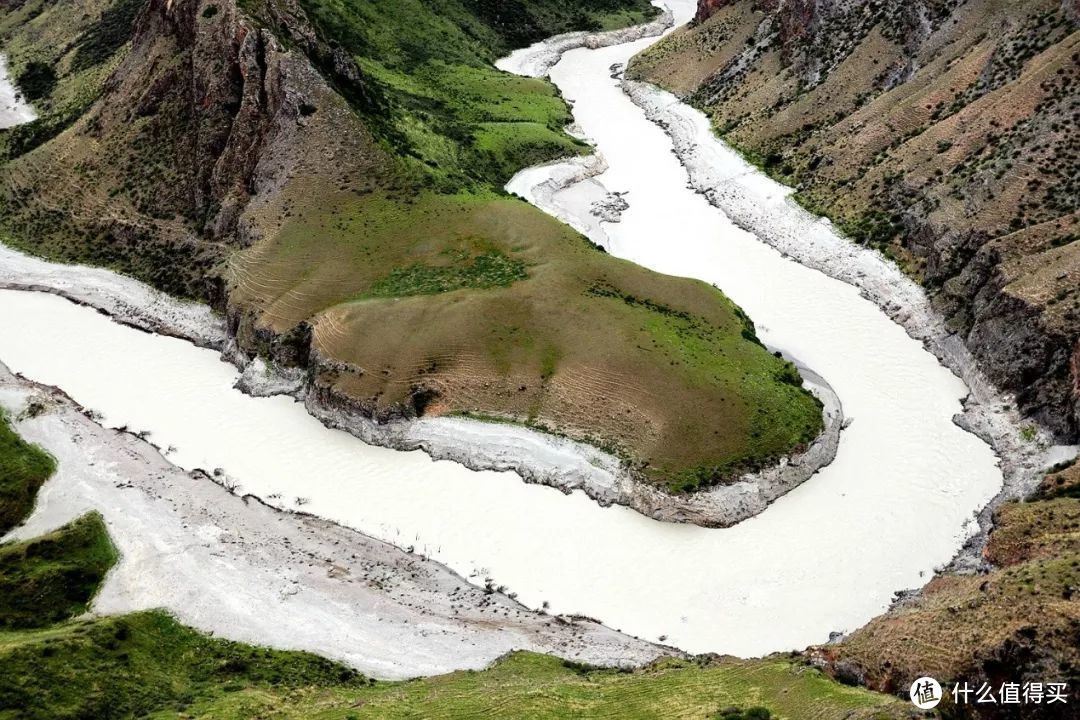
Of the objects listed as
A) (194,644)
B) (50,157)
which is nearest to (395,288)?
(194,644)

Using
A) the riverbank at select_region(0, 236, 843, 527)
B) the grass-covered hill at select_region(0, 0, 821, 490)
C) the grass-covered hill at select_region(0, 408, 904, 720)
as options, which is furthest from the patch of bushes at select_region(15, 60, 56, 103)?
the grass-covered hill at select_region(0, 408, 904, 720)

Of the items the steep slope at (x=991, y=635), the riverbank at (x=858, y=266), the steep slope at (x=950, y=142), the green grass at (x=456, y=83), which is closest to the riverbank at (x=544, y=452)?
the riverbank at (x=858, y=266)

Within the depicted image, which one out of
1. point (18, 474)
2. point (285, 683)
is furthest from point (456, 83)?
point (285, 683)

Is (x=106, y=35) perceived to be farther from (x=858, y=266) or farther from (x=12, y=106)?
(x=858, y=266)

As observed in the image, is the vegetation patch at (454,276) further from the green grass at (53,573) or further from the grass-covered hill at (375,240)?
the green grass at (53,573)

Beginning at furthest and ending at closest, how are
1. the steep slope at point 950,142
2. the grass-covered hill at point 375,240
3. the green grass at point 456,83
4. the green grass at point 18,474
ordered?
the green grass at point 456,83
the steep slope at point 950,142
the grass-covered hill at point 375,240
the green grass at point 18,474

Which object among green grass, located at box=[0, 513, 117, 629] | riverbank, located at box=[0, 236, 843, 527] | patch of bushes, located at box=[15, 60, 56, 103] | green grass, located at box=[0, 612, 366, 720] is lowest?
green grass, located at box=[0, 612, 366, 720]

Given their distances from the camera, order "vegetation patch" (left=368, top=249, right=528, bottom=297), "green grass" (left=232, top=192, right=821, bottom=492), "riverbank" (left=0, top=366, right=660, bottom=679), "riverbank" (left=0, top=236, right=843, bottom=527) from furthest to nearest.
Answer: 1. "vegetation patch" (left=368, top=249, right=528, bottom=297)
2. "green grass" (left=232, top=192, right=821, bottom=492)
3. "riverbank" (left=0, top=236, right=843, bottom=527)
4. "riverbank" (left=0, top=366, right=660, bottom=679)

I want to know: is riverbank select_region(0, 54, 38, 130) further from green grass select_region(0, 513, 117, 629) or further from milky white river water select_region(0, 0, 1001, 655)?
green grass select_region(0, 513, 117, 629)
